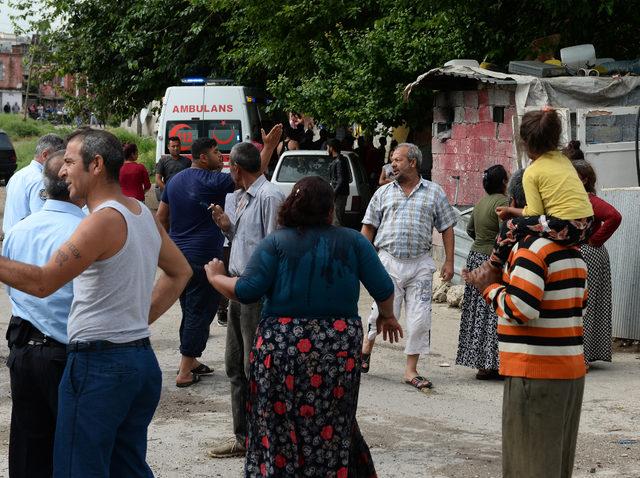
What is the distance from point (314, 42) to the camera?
760 inches

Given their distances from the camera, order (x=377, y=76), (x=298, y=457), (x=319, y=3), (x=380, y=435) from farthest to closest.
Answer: (x=319, y=3) < (x=377, y=76) < (x=380, y=435) < (x=298, y=457)

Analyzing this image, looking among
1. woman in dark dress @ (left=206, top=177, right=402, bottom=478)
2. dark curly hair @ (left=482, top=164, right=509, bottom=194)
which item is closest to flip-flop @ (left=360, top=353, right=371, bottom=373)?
dark curly hair @ (left=482, top=164, right=509, bottom=194)

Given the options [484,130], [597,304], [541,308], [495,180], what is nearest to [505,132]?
[484,130]

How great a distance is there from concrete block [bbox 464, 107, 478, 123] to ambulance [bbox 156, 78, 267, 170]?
690 cm

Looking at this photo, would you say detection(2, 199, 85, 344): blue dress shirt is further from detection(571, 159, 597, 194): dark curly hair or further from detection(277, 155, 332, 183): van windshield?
detection(277, 155, 332, 183): van windshield

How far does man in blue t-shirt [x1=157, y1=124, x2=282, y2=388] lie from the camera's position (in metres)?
8.65

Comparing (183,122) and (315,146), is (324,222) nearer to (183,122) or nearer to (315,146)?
(183,122)

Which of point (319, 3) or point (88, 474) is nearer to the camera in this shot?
point (88, 474)

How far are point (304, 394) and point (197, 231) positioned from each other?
3.78 m

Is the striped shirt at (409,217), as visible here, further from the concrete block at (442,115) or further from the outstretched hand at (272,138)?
the concrete block at (442,115)

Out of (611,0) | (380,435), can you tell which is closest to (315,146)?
(611,0)

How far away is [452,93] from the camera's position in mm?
15562

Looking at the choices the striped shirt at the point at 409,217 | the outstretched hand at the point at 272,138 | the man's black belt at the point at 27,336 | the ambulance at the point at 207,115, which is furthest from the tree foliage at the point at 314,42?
the man's black belt at the point at 27,336

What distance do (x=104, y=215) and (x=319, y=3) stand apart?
1553cm
